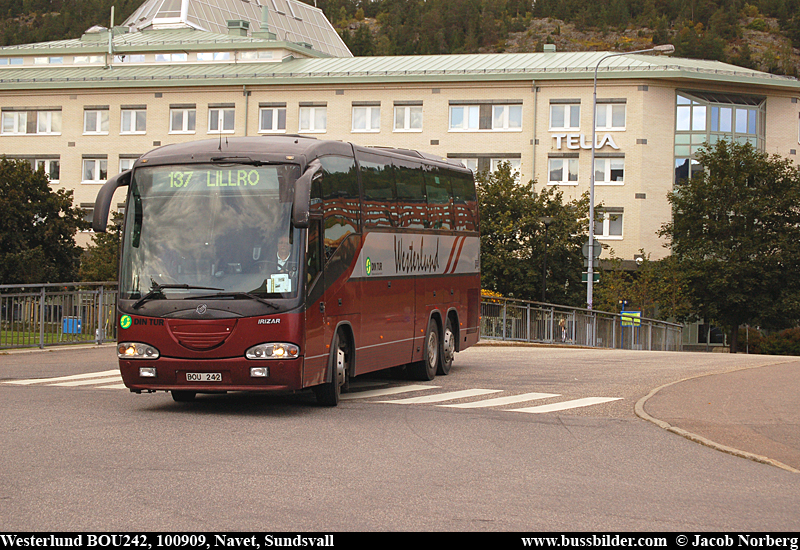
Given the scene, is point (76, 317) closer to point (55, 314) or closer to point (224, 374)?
point (55, 314)

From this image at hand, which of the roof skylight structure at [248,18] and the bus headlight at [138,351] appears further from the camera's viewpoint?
the roof skylight structure at [248,18]

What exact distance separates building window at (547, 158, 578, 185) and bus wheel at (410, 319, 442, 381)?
147 ft

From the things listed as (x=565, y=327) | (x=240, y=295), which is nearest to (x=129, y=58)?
(x=565, y=327)

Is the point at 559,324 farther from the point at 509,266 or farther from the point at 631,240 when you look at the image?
the point at 631,240

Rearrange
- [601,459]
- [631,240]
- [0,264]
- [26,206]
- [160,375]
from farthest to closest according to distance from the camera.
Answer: [631,240], [26,206], [0,264], [160,375], [601,459]

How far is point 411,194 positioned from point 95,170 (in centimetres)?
5504

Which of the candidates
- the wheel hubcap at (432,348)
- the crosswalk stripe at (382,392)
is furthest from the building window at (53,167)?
the crosswalk stripe at (382,392)

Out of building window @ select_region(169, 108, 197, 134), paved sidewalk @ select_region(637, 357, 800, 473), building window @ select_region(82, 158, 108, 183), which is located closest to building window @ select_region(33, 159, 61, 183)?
building window @ select_region(82, 158, 108, 183)

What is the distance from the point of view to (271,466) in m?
9.21

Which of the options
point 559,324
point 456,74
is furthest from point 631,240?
point 559,324

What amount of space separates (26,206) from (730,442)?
141 ft

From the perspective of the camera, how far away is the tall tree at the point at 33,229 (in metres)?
47.2

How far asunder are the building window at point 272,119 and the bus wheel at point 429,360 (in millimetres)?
48953

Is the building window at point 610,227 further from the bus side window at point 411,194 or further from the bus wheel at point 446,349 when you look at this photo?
the bus side window at point 411,194
